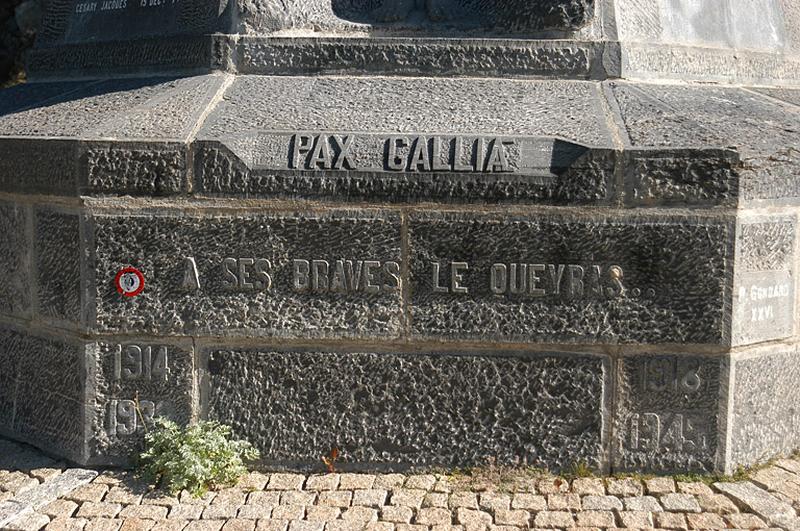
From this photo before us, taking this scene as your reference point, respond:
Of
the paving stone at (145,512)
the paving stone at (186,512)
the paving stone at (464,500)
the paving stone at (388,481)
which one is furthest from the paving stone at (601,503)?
Answer: the paving stone at (145,512)

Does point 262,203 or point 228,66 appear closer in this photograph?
point 262,203

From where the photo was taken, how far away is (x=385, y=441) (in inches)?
136

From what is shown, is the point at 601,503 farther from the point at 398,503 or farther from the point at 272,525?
the point at 272,525

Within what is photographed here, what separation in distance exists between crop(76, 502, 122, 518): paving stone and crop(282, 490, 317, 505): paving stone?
0.55 metres

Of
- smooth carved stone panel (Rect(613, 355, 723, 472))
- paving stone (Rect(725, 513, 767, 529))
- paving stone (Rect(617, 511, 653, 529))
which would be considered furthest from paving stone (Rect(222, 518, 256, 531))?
paving stone (Rect(725, 513, 767, 529))

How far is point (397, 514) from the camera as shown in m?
3.13

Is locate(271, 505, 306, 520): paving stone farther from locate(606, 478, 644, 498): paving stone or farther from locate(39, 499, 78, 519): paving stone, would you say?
locate(606, 478, 644, 498): paving stone

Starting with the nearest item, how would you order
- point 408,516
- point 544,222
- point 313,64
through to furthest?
point 408,516
point 544,222
point 313,64

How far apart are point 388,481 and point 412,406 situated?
0.28 metres

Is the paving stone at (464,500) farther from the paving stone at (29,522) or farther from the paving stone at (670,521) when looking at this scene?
the paving stone at (29,522)

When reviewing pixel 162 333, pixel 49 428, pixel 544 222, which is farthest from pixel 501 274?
pixel 49 428

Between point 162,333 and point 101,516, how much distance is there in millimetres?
677

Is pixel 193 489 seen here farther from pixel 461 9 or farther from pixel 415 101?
pixel 461 9

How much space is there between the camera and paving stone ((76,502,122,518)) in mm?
3137
